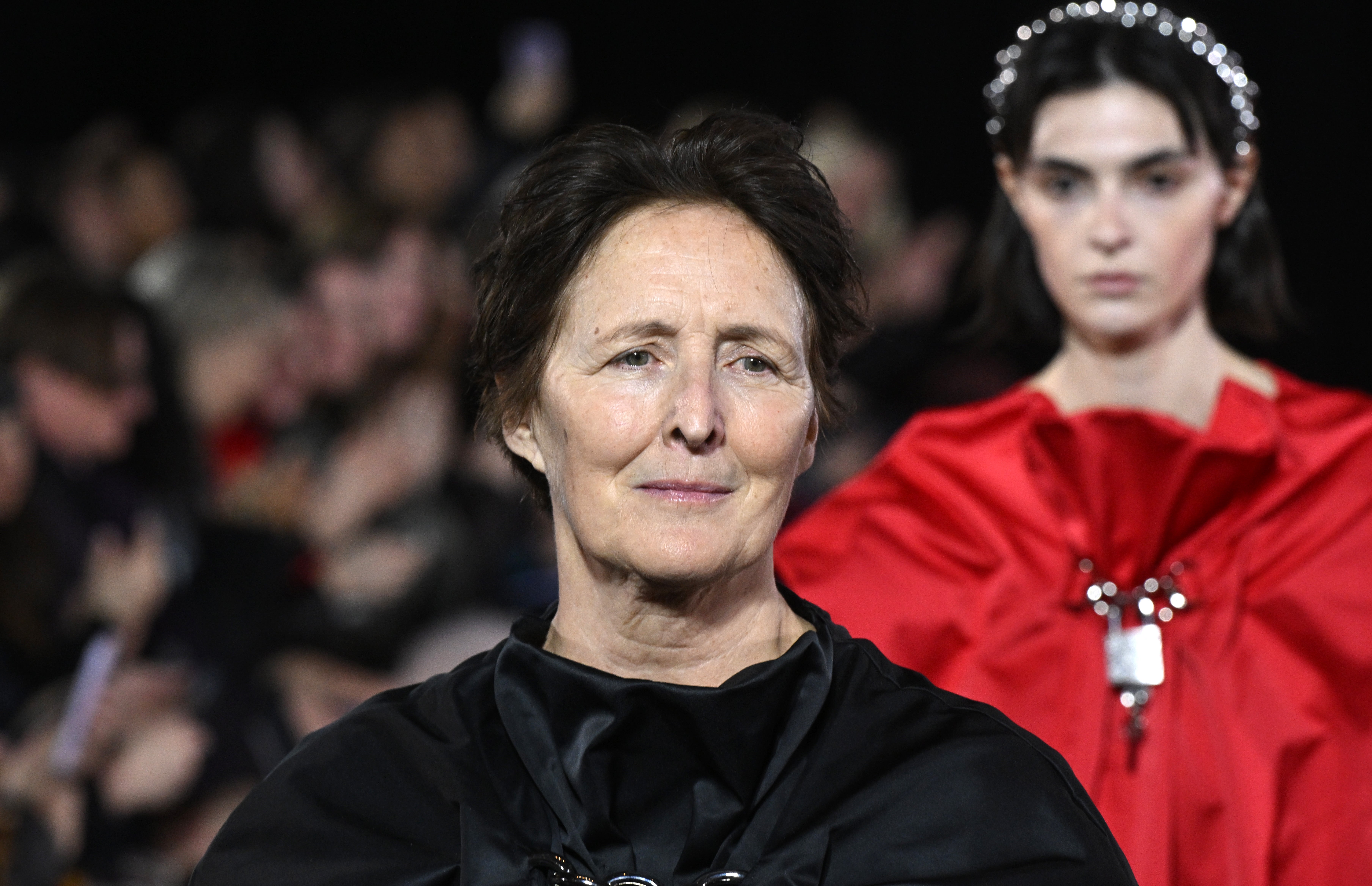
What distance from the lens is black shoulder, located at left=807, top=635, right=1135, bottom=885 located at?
5.61ft

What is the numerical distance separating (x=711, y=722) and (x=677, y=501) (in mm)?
252

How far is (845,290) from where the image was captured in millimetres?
1996

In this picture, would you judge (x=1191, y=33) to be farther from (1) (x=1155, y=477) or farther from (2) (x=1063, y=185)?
(1) (x=1155, y=477)

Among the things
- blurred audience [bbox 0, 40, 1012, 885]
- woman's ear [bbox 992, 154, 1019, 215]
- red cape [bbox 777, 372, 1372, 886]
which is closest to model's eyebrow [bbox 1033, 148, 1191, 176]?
woman's ear [bbox 992, 154, 1019, 215]

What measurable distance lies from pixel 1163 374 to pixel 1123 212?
304 mm

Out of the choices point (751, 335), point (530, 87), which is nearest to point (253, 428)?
point (530, 87)

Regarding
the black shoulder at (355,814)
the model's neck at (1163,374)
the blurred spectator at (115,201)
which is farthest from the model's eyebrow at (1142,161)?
the blurred spectator at (115,201)

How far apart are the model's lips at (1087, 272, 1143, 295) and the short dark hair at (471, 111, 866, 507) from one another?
3.36ft

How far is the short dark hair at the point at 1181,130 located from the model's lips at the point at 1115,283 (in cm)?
28

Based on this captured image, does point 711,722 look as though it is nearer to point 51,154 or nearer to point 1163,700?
point 1163,700

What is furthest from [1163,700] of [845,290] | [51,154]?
[51,154]

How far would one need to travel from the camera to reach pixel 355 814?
180 centimetres

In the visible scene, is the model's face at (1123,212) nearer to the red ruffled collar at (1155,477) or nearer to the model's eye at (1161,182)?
the model's eye at (1161,182)

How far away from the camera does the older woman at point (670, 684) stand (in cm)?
175
